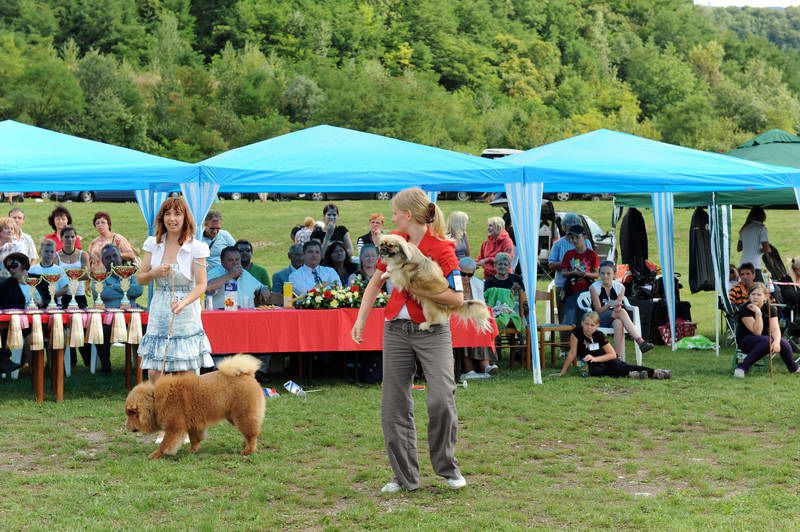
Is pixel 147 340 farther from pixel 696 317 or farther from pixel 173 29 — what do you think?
pixel 173 29

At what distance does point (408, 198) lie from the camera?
5.31 metres

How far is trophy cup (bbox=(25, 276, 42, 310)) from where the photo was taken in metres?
8.97

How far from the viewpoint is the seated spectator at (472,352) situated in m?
10.1

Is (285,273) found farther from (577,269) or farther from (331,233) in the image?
(577,269)

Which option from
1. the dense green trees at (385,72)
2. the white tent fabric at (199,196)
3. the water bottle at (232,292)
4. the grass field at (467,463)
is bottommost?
the grass field at (467,463)

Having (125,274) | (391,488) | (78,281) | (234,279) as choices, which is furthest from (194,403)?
(234,279)

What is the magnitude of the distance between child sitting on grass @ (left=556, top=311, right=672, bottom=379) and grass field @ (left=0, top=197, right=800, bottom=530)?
0.26 metres

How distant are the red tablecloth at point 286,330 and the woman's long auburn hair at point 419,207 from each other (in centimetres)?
414

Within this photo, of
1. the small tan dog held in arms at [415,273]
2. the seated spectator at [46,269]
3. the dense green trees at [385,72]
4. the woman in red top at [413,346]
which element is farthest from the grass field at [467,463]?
the dense green trees at [385,72]

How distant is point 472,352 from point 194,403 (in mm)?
4278

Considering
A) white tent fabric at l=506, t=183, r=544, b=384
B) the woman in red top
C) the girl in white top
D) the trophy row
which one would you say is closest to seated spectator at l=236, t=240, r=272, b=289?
the trophy row

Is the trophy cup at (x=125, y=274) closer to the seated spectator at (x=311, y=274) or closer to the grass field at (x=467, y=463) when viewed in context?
the grass field at (x=467, y=463)

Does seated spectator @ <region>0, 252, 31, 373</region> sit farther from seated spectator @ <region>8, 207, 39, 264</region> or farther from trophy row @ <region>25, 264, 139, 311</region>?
seated spectator @ <region>8, 207, 39, 264</region>

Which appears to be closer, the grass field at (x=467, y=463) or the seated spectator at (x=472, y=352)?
the grass field at (x=467, y=463)
